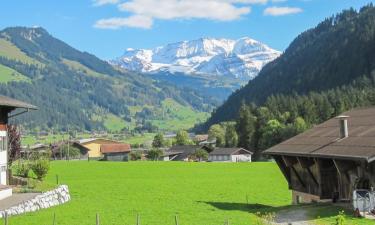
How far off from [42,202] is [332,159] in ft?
70.0

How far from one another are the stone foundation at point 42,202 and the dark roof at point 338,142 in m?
17.0

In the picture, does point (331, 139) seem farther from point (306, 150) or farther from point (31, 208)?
point (31, 208)

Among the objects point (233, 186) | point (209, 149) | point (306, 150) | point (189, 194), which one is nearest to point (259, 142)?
point (209, 149)

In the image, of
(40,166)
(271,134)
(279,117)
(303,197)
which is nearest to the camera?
(303,197)

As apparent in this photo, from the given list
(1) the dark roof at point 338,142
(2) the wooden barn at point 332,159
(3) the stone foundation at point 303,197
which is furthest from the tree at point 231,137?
(1) the dark roof at point 338,142

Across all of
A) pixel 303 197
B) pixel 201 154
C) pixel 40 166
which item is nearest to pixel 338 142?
pixel 303 197

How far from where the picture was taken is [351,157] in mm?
32562

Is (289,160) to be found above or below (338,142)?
below

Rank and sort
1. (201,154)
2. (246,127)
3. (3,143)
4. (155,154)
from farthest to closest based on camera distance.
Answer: (155,154), (201,154), (246,127), (3,143)

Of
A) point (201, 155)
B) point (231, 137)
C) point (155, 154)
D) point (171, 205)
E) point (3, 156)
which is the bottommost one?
point (171, 205)

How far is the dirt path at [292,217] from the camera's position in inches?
1262

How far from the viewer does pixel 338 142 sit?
37.6 m

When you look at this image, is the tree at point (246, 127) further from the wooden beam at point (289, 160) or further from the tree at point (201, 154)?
the wooden beam at point (289, 160)

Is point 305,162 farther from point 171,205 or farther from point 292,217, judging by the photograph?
point 171,205
